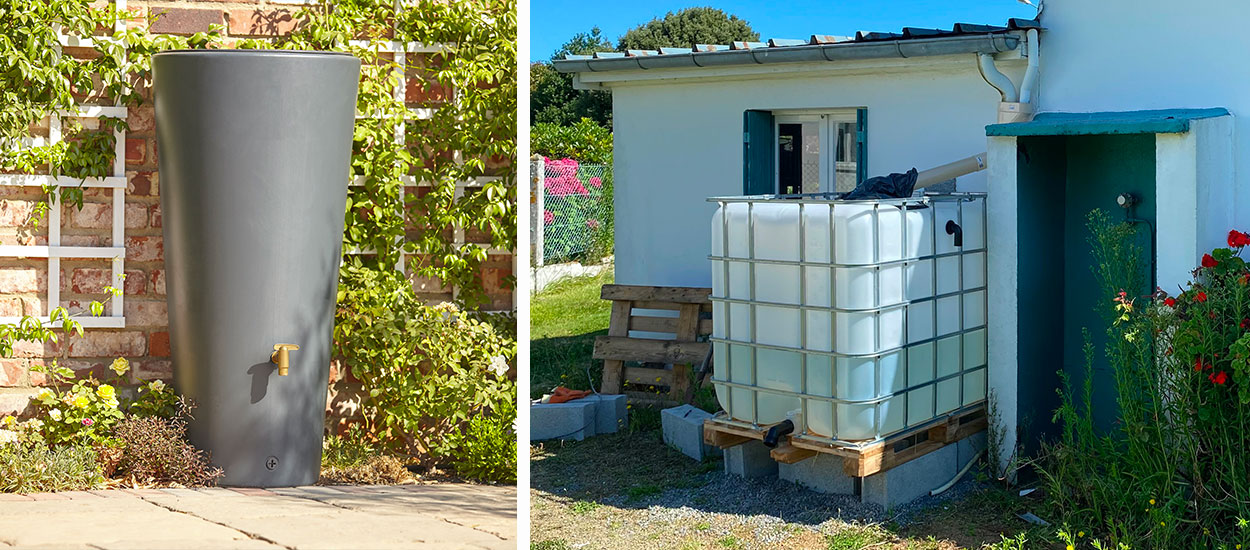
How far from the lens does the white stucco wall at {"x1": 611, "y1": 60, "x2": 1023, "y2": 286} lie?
256 inches

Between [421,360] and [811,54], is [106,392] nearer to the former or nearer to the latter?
[421,360]

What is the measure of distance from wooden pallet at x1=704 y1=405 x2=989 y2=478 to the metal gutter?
1874 millimetres

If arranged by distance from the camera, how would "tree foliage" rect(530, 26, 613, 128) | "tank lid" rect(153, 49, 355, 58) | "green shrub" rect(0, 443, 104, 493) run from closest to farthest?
"tank lid" rect(153, 49, 355, 58)
"green shrub" rect(0, 443, 104, 493)
"tree foliage" rect(530, 26, 613, 128)

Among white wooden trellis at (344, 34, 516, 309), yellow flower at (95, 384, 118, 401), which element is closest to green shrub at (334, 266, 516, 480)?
white wooden trellis at (344, 34, 516, 309)

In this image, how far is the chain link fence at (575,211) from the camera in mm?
13414

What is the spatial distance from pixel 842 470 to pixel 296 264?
8.79 feet

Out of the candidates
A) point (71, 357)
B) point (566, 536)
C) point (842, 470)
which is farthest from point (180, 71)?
point (842, 470)

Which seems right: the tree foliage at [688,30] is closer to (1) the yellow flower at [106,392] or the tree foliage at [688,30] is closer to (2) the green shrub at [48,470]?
(1) the yellow flower at [106,392]

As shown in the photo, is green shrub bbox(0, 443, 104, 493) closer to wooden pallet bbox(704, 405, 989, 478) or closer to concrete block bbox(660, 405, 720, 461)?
wooden pallet bbox(704, 405, 989, 478)

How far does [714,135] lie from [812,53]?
3.71ft

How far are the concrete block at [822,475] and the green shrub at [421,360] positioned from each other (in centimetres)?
143

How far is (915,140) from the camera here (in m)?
6.72

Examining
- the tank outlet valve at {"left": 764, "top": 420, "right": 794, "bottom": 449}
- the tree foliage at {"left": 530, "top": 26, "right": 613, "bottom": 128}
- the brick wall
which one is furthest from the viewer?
the tree foliage at {"left": 530, "top": 26, "right": 613, "bottom": 128}

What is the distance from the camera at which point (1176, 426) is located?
4770 millimetres
